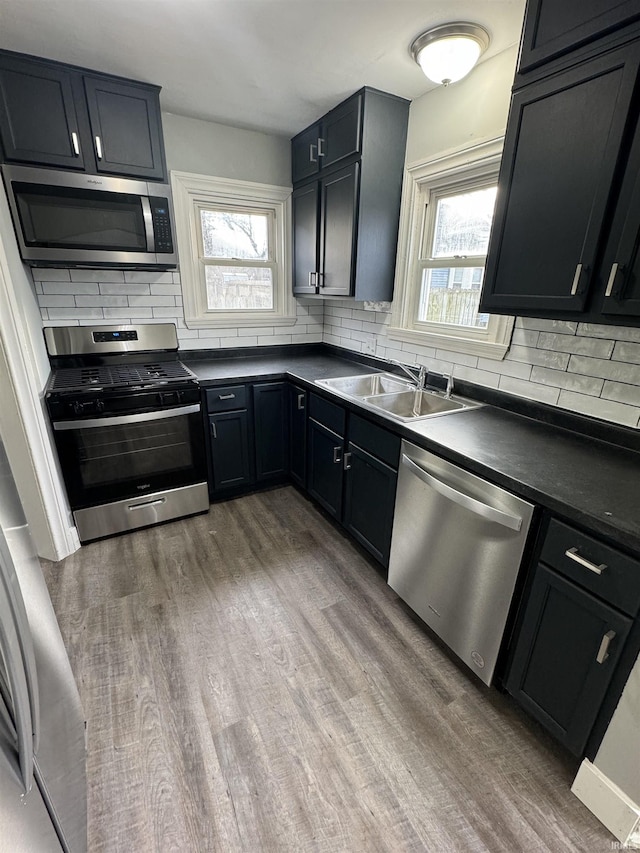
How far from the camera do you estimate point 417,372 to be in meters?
2.47

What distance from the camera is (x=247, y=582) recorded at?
2.11 metres

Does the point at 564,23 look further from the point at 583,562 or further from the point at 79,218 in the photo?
the point at 79,218

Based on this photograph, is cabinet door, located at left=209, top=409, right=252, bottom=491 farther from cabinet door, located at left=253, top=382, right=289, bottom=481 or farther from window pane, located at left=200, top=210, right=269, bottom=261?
window pane, located at left=200, top=210, right=269, bottom=261

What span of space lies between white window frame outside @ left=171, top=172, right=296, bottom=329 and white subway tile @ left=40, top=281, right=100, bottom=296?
59 centimetres

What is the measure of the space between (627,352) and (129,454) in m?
2.54

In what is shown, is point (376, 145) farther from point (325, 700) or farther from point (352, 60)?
point (325, 700)

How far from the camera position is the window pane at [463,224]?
6.75 feet

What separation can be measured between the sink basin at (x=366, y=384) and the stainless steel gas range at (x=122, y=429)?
0.89 m

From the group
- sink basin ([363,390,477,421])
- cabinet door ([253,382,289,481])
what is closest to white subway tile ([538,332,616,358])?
sink basin ([363,390,477,421])

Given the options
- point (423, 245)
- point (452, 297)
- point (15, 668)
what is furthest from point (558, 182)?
point (15, 668)

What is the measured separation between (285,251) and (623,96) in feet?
7.67

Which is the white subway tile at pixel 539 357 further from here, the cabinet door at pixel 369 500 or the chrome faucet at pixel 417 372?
the cabinet door at pixel 369 500

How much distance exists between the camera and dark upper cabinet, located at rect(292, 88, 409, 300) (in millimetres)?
2236

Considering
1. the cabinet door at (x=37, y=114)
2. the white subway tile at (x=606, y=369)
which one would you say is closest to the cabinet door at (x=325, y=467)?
the white subway tile at (x=606, y=369)
